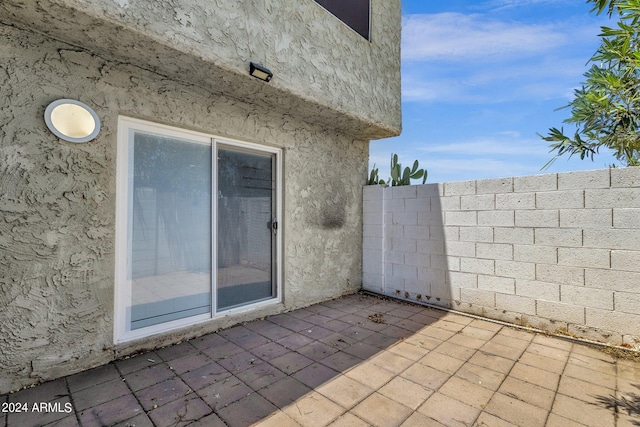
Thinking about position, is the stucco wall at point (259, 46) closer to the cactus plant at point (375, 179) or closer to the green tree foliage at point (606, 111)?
the cactus plant at point (375, 179)

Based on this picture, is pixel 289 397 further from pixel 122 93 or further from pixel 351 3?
pixel 351 3

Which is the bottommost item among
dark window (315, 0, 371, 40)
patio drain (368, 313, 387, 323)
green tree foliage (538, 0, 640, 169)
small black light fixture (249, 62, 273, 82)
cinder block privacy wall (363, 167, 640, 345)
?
patio drain (368, 313, 387, 323)

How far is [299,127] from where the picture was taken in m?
5.26

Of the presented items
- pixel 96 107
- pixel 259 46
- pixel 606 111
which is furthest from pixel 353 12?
pixel 606 111

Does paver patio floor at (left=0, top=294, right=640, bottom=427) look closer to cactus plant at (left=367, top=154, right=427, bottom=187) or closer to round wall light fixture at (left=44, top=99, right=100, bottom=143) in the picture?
round wall light fixture at (left=44, top=99, right=100, bottom=143)

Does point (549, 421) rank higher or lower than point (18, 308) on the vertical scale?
lower

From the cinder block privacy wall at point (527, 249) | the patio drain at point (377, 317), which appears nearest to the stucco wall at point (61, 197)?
the patio drain at point (377, 317)

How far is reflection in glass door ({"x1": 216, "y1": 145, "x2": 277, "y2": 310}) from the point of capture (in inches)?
172

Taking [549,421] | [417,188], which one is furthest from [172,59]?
[549,421]

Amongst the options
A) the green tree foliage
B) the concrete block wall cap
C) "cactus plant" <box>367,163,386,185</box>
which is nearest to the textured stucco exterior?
"cactus plant" <box>367,163,386,185</box>

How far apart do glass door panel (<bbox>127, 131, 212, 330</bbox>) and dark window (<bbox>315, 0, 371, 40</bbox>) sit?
3.36 m

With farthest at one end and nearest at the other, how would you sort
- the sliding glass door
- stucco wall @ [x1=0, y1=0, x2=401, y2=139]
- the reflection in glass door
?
the reflection in glass door
the sliding glass door
stucco wall @ [x1=0, y1=0, x2=401, y2=139]

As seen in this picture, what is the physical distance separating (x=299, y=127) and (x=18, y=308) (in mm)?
4448

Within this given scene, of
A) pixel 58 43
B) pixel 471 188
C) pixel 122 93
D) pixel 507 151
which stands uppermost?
pixel 507 151
